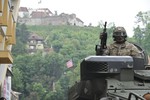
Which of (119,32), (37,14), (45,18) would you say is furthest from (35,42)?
(119,32)

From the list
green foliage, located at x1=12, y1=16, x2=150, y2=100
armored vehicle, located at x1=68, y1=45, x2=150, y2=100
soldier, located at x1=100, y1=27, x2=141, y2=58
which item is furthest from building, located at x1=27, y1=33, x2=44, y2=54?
armored vehicle, located at x1=68, y1=45, x2=150, y2=100

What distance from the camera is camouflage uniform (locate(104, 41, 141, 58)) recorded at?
28.3ft

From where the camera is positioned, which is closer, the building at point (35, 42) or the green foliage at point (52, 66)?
the green foliage at point (52, 66)

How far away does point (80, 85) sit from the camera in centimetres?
838

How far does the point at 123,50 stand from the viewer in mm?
8758

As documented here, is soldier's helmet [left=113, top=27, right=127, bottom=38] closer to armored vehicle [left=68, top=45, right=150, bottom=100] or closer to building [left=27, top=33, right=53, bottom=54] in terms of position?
armored vehicle [left=68, top=45, right=150, bottom=100]

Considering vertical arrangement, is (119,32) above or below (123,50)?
above

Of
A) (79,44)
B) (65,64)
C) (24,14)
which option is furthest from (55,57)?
(24,14)

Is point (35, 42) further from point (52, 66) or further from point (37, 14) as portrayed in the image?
point (37, 14)

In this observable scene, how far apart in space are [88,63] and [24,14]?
553 ft

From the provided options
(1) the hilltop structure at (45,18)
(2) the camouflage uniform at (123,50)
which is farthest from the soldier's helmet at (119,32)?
(1) the hilltop structure at (45,18)

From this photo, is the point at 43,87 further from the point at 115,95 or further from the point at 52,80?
the point at 115,95

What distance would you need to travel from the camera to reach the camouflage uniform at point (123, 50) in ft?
28.3

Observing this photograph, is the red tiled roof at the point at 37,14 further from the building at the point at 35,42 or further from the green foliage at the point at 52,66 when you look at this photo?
the green foliage at the point at 52,66
